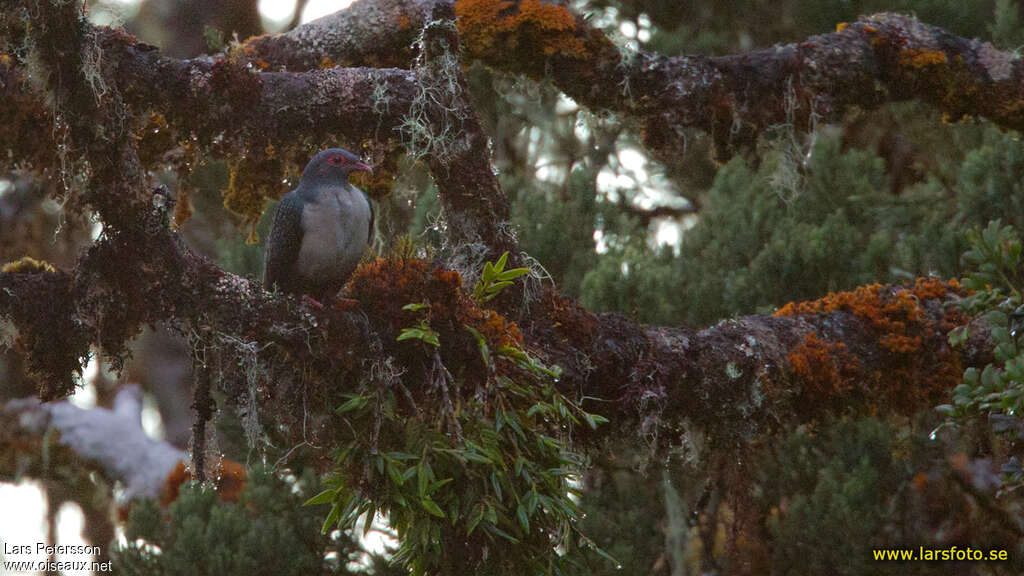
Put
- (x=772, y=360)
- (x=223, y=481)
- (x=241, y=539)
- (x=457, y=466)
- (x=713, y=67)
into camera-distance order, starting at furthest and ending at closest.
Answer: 1. (x=223, y=481)
2. (x=241, y=539)
3. (x=713, y=67)
4. (x=772, y=360)
5. (x=457, y=466)

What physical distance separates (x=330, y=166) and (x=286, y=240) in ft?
1.05

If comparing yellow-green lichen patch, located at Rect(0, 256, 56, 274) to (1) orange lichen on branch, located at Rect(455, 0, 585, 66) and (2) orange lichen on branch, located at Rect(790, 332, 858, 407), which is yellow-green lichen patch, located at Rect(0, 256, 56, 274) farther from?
(2) orange lichen on branch, located at Rect(790, 332, 858, 407)

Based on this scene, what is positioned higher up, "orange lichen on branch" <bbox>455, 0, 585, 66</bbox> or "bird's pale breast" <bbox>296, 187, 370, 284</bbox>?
"orange lichen on branch" <bbox>455, 0, 585, 66</bbox>

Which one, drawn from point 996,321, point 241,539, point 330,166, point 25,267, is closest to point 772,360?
point 996,321

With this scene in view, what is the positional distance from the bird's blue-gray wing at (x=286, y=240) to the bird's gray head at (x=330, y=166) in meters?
0.11

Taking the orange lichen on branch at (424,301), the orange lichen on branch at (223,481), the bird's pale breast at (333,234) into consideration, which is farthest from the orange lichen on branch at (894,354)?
the orange lichen on branch at (223,481)

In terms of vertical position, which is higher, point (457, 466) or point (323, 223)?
point (323, 223)

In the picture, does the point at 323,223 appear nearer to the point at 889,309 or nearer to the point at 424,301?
the point at 424,301

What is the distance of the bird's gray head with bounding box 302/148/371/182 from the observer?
4.12 m

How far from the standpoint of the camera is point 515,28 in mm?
4664

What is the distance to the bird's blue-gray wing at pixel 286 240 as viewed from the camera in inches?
163

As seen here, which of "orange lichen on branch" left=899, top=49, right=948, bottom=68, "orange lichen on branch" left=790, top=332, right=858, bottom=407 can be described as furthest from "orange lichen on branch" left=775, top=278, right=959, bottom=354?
"orange lichen on branch" left=899, top=49, right=948, bottom=68

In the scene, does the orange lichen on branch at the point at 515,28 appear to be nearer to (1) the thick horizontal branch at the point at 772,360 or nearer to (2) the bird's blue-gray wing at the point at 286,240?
(2) the bird's blue-gray wing at the point at 286,240

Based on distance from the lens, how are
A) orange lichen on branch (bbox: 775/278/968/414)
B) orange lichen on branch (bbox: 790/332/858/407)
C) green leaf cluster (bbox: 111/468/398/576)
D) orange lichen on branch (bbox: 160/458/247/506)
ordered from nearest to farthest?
orange lichen on branch (bbox: 790/332/858/407) → orange lichen on branch (bbox: 775/278/968/414) → green leaf cluster (bbox: 111/468/398/576) → orange lichen on branch (bbox: 160/458/247/506)
